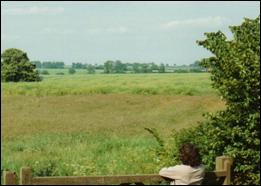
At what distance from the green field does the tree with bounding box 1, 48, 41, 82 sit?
22159 mm

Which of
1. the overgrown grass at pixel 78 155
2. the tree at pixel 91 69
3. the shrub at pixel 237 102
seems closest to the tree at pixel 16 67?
the tree at pixel 91 69

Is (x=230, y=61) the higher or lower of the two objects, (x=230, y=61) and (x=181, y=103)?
the higher

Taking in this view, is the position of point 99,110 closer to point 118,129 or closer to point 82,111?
point 82,111

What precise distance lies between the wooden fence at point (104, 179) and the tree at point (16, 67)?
2844 inches

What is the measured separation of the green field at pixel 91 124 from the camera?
14.8m

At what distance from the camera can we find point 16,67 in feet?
255

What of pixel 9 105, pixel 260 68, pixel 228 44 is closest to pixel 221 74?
pixel 228 44

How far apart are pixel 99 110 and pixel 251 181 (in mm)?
29818

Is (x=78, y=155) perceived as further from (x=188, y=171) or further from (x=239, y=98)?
(x=188, y=171)

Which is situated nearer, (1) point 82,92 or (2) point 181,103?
(2) point 181,103

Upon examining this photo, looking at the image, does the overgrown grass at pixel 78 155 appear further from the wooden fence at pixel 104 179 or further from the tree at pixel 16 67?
the tree at pixel 16 67

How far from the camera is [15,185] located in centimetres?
515

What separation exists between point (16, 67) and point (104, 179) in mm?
73531

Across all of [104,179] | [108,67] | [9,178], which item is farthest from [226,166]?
[108,67]
